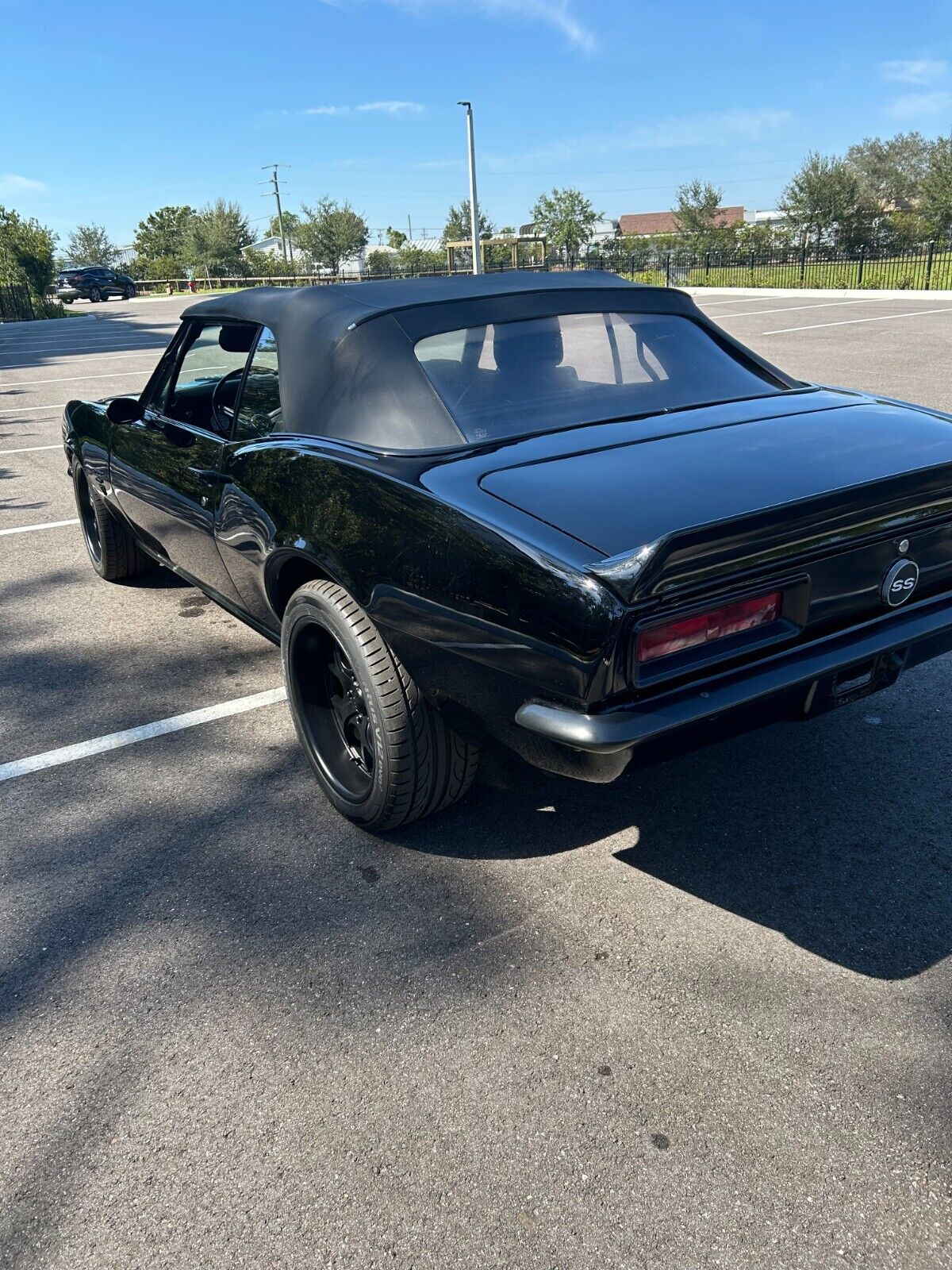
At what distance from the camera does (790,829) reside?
291cm

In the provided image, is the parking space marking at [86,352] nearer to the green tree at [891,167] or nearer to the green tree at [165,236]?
the green tree at [165,236]

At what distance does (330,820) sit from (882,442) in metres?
1.92

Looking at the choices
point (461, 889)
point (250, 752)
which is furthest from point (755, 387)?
point (250, 752)

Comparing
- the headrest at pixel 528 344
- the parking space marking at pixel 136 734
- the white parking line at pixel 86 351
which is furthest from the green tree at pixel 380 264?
the headrest at pixel 528 344

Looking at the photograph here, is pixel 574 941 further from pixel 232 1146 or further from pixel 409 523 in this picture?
pixel 409 523

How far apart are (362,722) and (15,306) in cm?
3953

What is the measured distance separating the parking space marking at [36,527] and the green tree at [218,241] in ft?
213

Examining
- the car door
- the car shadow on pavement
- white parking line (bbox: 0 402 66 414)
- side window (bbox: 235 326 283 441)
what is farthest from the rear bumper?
white parking line (bbox: 0 402 66 414)

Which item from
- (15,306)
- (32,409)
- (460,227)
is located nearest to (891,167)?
(460,227)

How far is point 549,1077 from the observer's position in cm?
209

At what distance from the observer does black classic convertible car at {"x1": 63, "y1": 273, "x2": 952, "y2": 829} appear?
2.17 meters

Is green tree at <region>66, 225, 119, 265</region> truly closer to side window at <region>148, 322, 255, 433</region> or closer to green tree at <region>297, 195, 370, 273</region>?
green tree at <region>297, 195, 370, 273</region>

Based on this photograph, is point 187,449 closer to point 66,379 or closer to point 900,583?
point 900,583

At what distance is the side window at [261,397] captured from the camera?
328 centimetres
